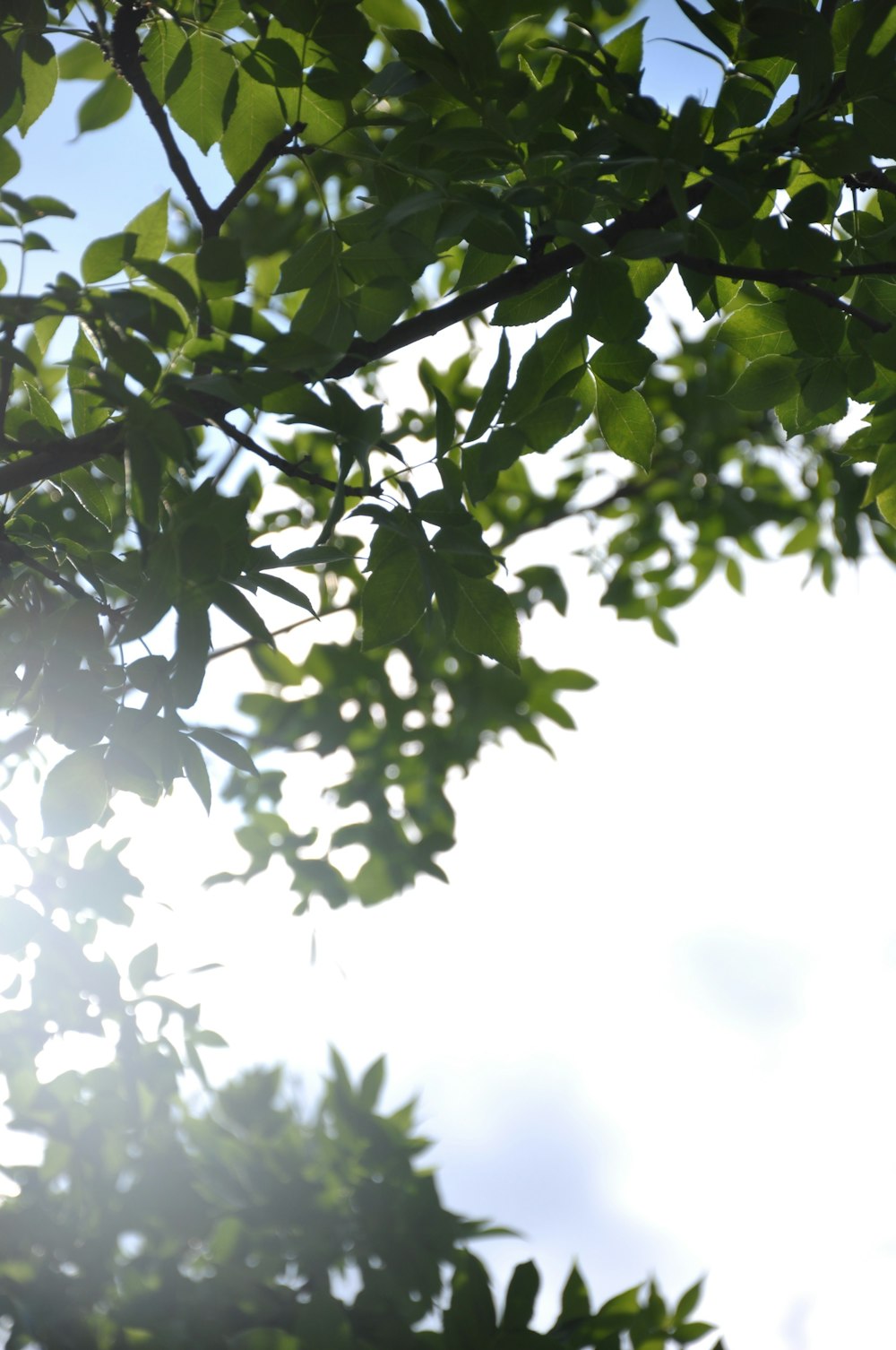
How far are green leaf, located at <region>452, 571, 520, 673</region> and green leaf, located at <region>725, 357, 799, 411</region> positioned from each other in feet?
0.98

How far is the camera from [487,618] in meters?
0.83

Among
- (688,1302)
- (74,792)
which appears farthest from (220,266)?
(688,1302)

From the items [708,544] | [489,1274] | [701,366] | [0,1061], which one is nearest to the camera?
[489,1274]

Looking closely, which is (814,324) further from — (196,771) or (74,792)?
(74,792)

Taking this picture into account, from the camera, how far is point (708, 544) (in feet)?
8.52

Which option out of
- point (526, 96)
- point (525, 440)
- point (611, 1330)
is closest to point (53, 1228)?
point (611, 1330)

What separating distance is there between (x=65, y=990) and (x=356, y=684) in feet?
3.29

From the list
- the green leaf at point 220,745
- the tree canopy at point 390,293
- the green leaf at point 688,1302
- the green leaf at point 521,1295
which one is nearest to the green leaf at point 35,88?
the tree canopy at point 390,293

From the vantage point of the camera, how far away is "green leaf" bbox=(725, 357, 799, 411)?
88cm

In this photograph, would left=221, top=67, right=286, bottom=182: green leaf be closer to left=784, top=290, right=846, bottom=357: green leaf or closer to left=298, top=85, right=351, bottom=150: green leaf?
left=298, top=85, right=351, bottom=150: green leaf

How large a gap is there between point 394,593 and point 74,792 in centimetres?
33

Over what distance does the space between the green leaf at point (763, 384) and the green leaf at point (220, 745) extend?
1.86 feet

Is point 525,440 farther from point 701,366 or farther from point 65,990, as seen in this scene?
point 701,366

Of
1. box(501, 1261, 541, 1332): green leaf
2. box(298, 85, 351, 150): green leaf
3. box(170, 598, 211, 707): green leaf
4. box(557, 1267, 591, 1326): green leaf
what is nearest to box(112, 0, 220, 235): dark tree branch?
box(298, 85, 351, 150): green leaf
